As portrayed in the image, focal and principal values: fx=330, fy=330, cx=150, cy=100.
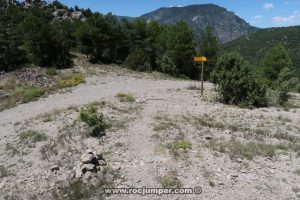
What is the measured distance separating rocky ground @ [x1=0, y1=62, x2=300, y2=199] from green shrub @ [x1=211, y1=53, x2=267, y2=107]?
1.06 metres

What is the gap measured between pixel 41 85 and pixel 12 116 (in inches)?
320

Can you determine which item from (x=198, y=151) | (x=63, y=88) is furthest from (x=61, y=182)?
(x=63, y=88)

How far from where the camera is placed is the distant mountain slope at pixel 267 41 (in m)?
129

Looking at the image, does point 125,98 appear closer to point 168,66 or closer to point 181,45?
point 168,66

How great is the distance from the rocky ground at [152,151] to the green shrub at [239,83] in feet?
3.48

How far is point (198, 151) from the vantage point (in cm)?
1130

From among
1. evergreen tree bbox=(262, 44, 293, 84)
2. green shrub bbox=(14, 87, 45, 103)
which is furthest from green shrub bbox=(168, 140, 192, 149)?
evergreen tree bbox=(262, 44, 293, 84)

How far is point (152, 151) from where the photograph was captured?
11352mm

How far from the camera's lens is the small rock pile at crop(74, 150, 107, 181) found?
973 cm

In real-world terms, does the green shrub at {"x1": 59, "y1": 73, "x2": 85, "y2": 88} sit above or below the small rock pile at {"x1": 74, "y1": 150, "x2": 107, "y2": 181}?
above

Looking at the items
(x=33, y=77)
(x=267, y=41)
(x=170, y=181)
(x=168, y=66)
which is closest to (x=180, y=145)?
(x=170, y=181)

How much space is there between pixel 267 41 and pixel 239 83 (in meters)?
142

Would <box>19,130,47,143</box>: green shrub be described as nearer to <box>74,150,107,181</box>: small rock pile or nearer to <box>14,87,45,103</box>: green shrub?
<box>74,150,107,181</box>: small rock pile

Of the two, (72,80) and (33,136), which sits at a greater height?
(72,80)
